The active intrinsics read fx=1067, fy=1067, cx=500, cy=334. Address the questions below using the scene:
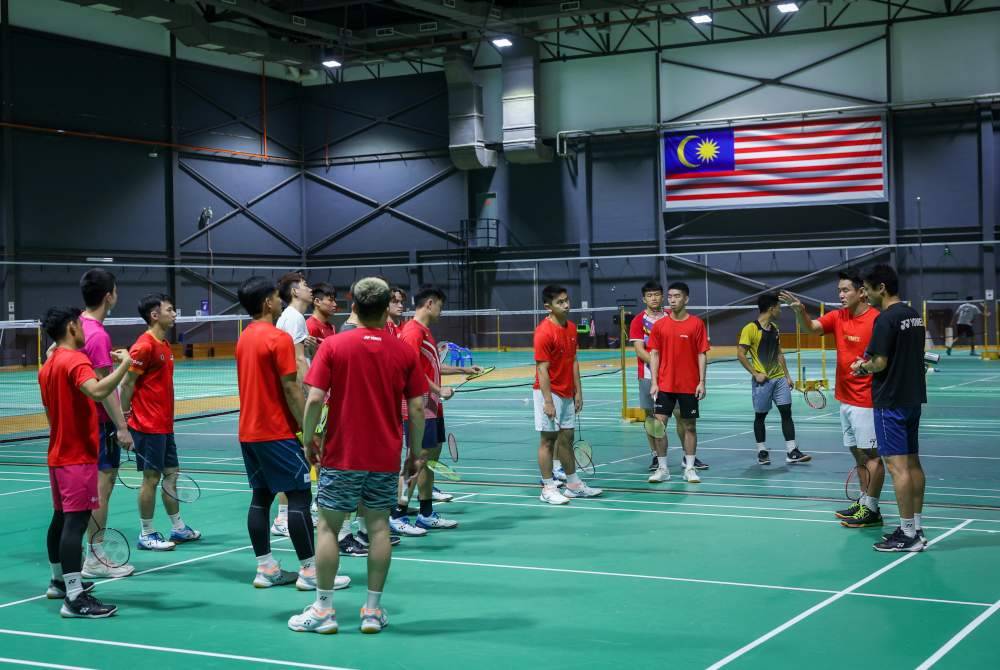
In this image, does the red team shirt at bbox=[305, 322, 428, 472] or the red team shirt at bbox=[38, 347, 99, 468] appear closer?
the red team shirt at bbox=[305, 322, 428, 472]

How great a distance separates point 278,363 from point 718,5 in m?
35.9

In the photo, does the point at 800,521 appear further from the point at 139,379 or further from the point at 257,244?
the point at 257,244

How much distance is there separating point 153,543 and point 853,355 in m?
6.35

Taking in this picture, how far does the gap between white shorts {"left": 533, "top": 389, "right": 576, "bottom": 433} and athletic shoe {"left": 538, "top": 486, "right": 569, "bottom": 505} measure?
60cm

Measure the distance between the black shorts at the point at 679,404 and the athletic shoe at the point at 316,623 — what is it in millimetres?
6255

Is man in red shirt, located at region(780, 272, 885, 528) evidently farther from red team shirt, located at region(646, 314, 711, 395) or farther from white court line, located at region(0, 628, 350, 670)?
white court line, located at region(0, 628, 350, 670)

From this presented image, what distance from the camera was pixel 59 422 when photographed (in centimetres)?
714

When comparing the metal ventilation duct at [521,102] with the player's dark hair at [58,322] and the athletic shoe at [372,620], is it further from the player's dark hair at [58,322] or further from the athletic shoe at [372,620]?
the athletic shoe at [372,620]

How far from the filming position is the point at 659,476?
12.1 meters

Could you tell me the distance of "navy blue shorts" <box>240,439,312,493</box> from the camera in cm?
748

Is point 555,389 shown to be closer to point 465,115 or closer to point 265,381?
point 265,381

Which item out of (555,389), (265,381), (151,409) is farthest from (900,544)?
(151,409)

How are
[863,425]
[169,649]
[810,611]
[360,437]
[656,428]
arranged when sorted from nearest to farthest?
[169,649] → [360,437] → [810,611] → [863,425] → [656,428]

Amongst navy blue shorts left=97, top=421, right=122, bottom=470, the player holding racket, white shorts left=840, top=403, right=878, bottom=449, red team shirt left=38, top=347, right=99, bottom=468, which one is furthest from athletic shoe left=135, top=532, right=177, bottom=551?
the player holding racket
